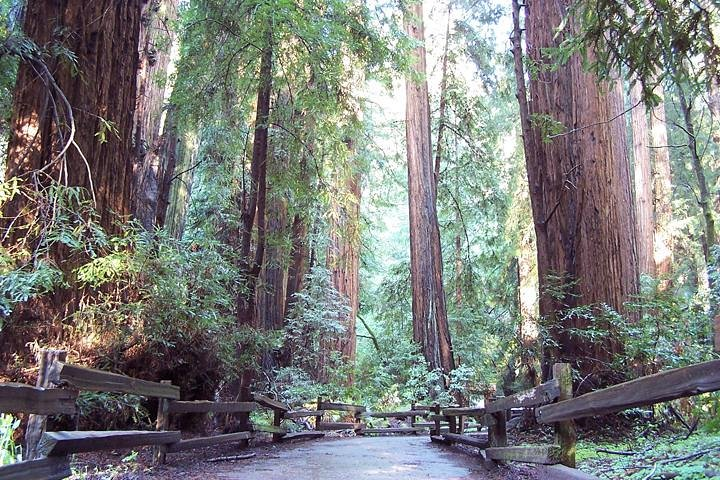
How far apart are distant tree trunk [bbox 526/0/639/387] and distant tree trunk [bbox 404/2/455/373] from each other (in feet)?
20.7

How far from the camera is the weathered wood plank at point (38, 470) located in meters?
3.25

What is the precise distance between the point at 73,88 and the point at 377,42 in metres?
4.73

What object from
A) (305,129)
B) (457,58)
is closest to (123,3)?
(305,129)

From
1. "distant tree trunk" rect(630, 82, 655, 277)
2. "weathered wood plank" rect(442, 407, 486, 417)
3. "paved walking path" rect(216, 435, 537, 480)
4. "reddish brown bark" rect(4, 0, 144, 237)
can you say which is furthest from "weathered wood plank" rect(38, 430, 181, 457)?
"distant tree trunk" rect(630, 82, 655, 277)

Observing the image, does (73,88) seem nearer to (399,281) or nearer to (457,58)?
(399,281)

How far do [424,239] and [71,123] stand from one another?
1185 centimetres

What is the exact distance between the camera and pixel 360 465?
7.08 meters

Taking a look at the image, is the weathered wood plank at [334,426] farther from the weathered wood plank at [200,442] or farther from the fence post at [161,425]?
the fence post at [161,425]

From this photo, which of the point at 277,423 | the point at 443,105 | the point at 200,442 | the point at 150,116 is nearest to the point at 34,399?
the point at 200,442

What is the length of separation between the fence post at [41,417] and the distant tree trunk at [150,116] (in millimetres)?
7250

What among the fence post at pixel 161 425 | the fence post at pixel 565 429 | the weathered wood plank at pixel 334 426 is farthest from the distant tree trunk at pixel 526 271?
the fence post at pixel 161 425

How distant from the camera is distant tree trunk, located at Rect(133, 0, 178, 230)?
11477 millimetres

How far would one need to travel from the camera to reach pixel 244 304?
30.6ft

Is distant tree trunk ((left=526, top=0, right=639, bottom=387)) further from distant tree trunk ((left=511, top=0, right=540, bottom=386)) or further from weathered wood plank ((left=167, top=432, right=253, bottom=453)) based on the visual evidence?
weathered wood plank ((left=167, top=432, right=253, bottom=453))
